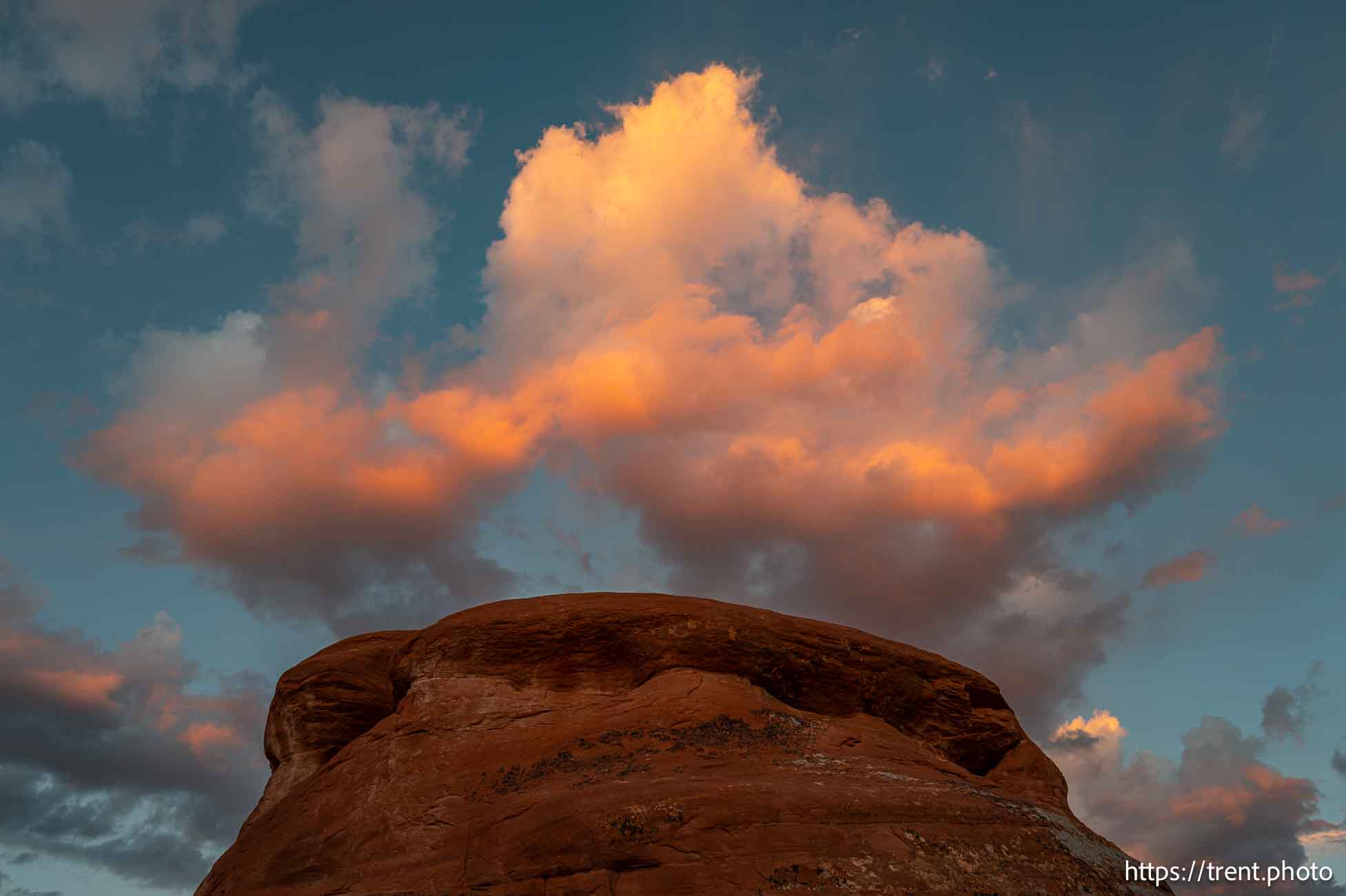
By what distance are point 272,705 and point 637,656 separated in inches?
341

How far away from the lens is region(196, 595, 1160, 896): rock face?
12227 mm

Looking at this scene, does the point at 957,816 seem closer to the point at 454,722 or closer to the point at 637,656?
the point at 637,656

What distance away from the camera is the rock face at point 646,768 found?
1223 cm

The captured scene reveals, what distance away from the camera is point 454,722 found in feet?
57.9

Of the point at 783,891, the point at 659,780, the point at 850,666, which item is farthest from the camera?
the point at 850,666

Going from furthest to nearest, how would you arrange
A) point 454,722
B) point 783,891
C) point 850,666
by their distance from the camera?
point 850,666 → point 454,722 → point 783,891

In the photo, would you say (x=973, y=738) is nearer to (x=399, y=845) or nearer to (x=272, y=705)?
(x=399, y=845)

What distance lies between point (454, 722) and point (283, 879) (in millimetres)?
3732

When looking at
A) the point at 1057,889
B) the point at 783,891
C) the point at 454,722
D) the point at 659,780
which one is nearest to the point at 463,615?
the point at 454,722

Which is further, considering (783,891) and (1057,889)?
(1057,889)

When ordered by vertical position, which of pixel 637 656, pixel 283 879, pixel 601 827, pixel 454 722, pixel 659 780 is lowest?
pixel 283 879

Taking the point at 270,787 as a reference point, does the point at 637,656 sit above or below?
above

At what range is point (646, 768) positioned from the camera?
48.9 feet

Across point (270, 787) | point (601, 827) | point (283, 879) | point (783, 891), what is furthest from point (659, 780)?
point (270, 787)
